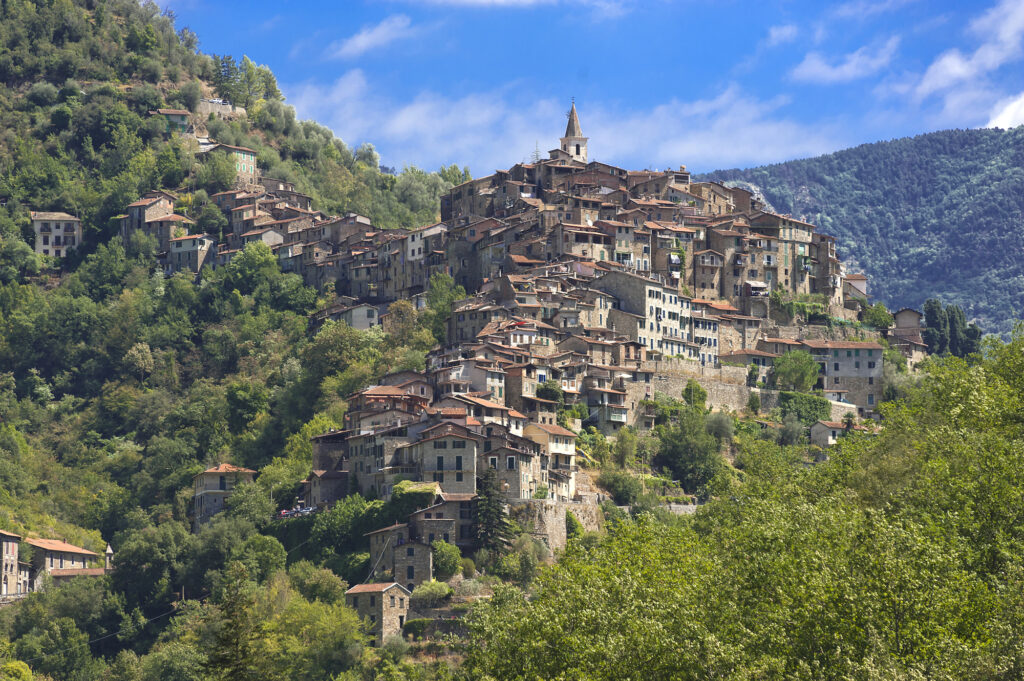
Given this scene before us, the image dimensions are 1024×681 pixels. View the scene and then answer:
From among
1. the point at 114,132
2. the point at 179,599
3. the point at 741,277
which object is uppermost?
the point at 114,132

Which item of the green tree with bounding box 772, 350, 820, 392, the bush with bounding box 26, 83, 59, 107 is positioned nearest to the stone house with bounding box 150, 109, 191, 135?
the bush with bounding box 26, 83, 59, 107

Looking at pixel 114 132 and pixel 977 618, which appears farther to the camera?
pixel 114 132

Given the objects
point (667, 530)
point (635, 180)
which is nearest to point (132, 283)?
point (635, 180)

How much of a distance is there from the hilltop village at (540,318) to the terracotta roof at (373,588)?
15cm

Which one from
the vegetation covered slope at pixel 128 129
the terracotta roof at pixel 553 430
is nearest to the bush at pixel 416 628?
the terracotta roof at pixel 553 430

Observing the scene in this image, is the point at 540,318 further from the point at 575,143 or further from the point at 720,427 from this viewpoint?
the point at 575,143

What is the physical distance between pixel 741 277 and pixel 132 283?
53.6 meters

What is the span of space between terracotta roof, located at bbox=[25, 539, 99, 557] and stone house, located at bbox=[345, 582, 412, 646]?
32.8 m

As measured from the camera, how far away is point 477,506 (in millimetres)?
82188

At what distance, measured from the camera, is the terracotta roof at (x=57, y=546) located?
103 meters

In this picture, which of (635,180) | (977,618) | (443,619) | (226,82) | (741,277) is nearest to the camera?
(977,618)

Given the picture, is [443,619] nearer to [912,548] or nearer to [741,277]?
[912,548]

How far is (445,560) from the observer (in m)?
78.9

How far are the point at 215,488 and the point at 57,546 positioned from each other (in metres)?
12.0
